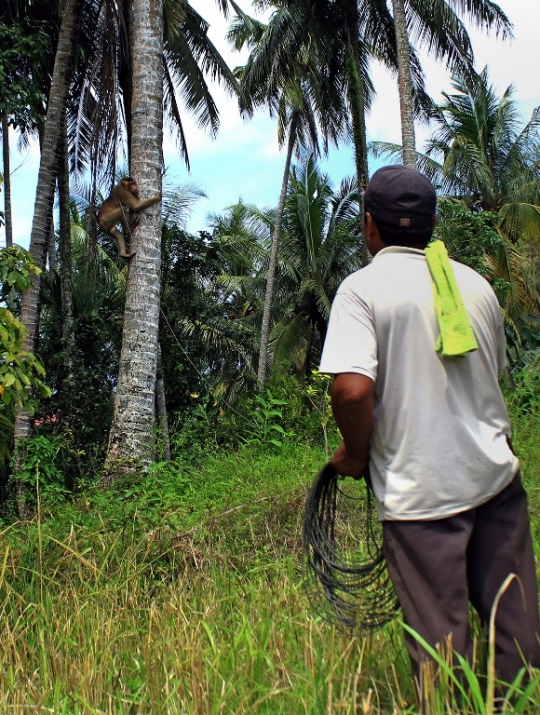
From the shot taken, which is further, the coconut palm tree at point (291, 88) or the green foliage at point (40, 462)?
the coconut palm tree at point (291, 88)

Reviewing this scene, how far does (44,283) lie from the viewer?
14.4 metres

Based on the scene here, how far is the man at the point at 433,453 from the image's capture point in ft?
6.58

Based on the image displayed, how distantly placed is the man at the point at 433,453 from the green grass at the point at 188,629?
8.0 inches

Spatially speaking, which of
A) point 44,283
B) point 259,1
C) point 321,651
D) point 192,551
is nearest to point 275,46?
point 259,1

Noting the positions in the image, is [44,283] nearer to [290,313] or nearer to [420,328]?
[290,313]

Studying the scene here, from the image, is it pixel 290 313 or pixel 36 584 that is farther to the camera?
pixel 290 313

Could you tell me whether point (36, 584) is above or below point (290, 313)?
below

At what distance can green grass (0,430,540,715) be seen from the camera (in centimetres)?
234

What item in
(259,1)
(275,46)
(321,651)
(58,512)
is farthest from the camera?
(259,1)

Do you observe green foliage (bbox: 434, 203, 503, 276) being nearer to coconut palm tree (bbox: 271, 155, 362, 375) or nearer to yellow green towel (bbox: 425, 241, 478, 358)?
coconut palm tree (bbox: 271, 155, 362, 375)

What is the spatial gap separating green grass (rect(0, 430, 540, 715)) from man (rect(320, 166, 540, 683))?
0.67 feet

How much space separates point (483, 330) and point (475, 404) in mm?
207

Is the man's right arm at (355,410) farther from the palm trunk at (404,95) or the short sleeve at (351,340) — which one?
the palm trunk at (404,95)

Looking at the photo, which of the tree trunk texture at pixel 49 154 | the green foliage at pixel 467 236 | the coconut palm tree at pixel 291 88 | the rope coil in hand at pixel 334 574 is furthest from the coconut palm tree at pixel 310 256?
the rope coil in hand at pixel 334 574
